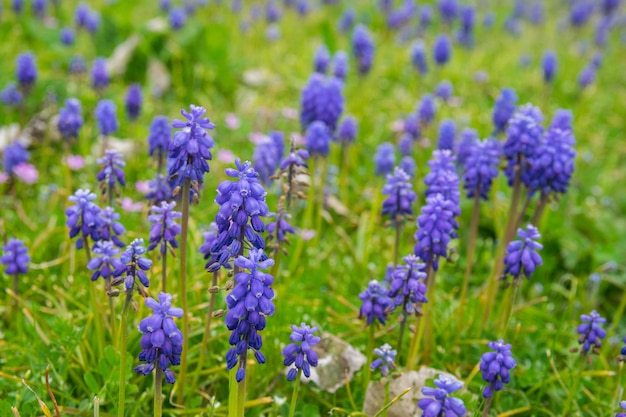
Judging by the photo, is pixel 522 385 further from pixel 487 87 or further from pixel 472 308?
pixel 487 87

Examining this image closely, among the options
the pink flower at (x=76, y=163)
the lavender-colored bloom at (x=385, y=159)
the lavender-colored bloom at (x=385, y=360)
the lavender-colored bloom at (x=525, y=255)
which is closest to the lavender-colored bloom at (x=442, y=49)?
the lavender-colored bloom at (x=385, y=159)

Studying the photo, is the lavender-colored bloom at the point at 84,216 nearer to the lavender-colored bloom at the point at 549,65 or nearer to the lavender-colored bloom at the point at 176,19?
the lavender-colored bloom at the point at 176,19

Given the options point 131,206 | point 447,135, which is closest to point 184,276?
point 131,206

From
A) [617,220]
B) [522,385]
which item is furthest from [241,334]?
[617,220]

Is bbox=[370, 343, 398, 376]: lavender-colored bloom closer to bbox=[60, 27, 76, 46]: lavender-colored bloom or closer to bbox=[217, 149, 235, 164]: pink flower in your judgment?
bbox=[217, 149, 235, 164]: pink flower

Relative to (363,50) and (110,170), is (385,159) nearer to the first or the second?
(363,50)

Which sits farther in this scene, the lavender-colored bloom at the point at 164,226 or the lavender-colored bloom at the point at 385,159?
the lavender-colored bloom at the point at 385,159

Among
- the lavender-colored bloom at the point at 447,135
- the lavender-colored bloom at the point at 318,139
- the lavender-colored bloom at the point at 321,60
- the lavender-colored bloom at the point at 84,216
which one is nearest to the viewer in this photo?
the lavender-colored bloom at the point at 84,216

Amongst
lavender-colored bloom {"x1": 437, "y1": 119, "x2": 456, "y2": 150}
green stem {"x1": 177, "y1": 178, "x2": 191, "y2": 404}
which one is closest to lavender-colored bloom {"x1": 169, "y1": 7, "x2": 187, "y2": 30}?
lavender-colored bloom {"x1": 437, "y1": 119, "x2": 456, "y2": 150}
